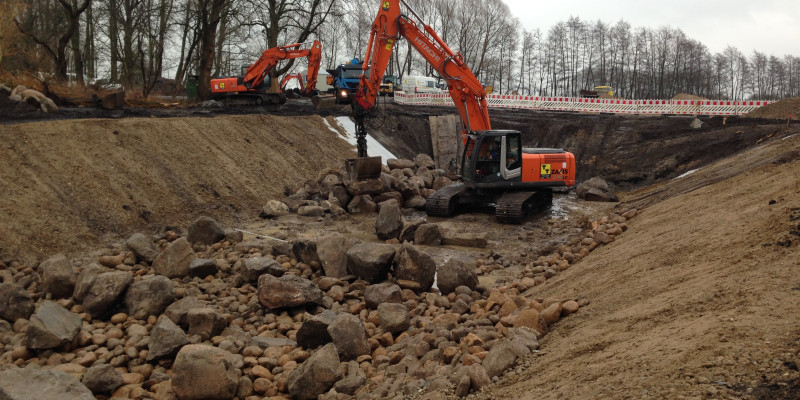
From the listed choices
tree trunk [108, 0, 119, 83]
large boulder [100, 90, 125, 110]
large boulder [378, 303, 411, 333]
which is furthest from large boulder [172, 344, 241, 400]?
tree trunk [108, 0, 119, 83]

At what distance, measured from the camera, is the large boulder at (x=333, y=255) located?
9.22 metres

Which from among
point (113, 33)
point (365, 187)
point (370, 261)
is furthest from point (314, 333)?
point (113, 33)

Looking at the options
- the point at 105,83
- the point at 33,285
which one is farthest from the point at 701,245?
the point at 105,83

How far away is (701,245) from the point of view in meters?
7.14

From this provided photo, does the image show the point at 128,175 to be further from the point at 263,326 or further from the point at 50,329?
the point at 263,326

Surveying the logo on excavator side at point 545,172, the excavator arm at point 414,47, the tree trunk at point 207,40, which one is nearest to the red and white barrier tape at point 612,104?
the tree trunk at point 207,40

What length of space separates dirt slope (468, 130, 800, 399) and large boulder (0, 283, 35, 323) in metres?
6.16

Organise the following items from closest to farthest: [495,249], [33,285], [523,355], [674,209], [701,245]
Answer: [523,355], [701,245], [33,285], [674,209], [495,249]

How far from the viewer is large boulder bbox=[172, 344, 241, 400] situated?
5531 millimetres

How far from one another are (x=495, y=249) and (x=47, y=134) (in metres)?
10.4

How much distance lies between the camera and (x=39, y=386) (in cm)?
497

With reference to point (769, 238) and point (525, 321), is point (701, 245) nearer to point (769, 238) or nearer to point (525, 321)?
point (769, 238)

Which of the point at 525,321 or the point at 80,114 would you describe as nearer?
the point at 525,321

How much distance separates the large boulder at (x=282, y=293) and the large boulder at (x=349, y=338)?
1372 millimetres
